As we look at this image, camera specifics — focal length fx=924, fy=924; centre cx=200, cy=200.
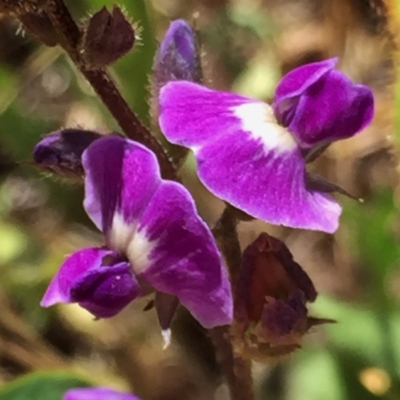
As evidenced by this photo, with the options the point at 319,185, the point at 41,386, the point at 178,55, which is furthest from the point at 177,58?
the point at 41,386

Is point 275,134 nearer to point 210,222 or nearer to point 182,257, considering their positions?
point 182,257

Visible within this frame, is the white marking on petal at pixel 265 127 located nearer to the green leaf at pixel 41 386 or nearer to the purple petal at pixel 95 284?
the purple petal at pixel 95 284

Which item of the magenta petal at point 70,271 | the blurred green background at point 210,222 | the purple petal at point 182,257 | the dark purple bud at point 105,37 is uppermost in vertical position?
the dark purple bud at point 105,37

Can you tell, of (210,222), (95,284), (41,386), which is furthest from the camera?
(210,222)

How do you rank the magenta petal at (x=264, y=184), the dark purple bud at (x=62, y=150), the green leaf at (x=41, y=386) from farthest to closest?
the green leaf at (x=41, y=386) < the dark purple bud at (x=62, y=150) < the magenta petal at (x=264, y=184)

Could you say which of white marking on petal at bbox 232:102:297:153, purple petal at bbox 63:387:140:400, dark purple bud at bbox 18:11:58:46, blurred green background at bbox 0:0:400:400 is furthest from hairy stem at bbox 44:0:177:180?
blurred green background at bbox 0:0:400:400

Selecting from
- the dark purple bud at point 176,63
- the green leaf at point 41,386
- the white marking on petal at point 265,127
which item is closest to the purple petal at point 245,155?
the white marking on petal at point 265,127

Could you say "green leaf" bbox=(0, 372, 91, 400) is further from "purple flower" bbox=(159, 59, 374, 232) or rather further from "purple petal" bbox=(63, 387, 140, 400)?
"purple flower" bbox=(159, 59, 374, 232)
